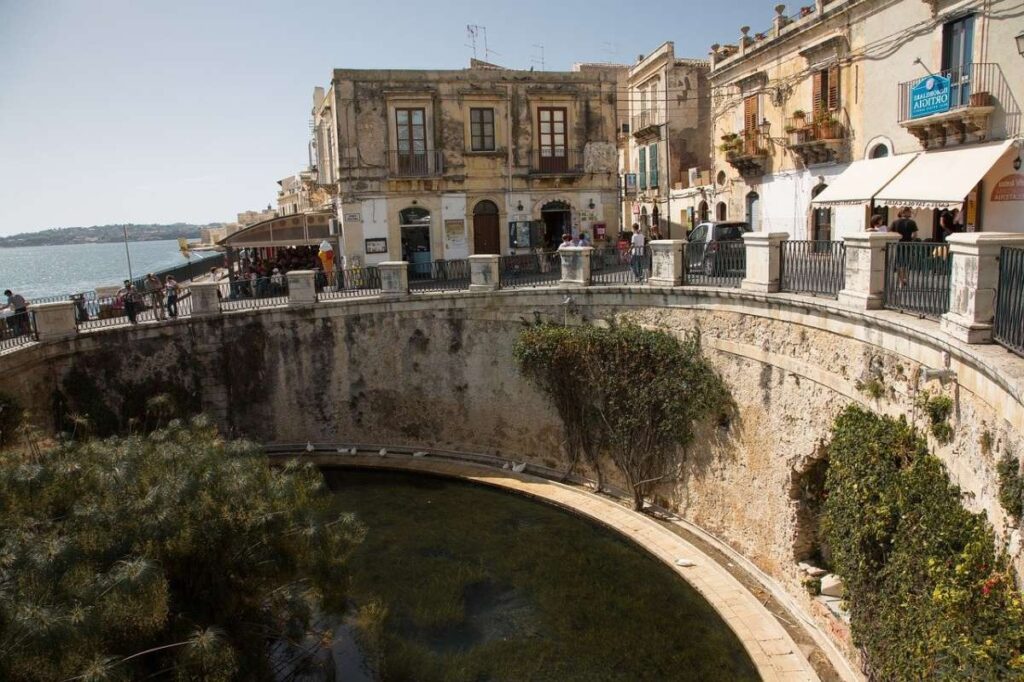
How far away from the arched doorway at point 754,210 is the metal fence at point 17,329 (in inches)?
830

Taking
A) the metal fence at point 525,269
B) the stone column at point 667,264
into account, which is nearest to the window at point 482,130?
the metal fence at point 525,269

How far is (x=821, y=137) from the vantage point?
20.3 meters

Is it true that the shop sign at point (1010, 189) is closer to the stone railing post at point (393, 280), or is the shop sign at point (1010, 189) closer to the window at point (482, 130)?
the stone railing post at point (393, 280)

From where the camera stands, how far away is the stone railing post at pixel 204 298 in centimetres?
1903

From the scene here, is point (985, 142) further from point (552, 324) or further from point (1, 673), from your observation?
point (1, 673)

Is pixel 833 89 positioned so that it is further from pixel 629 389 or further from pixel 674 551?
pixel 674 551

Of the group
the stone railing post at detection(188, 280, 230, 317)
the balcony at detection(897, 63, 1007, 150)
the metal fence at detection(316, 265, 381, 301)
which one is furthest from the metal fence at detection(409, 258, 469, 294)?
the balcony at detection(897, 63, 1007, 150)

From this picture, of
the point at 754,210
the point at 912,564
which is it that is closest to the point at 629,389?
the point at 912,564

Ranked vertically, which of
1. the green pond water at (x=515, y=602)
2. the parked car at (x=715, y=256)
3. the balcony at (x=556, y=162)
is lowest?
the green pond water at (x=515, y=602)

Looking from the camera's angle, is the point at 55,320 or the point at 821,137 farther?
the point at 821,137

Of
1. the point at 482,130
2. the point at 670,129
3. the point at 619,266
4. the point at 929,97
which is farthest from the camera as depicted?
the point at 670,129

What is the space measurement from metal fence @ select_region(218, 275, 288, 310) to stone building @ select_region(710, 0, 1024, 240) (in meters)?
14.0

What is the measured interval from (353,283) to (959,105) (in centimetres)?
1522

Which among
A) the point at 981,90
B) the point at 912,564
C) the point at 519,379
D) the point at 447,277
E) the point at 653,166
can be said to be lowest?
the point at 912,564
